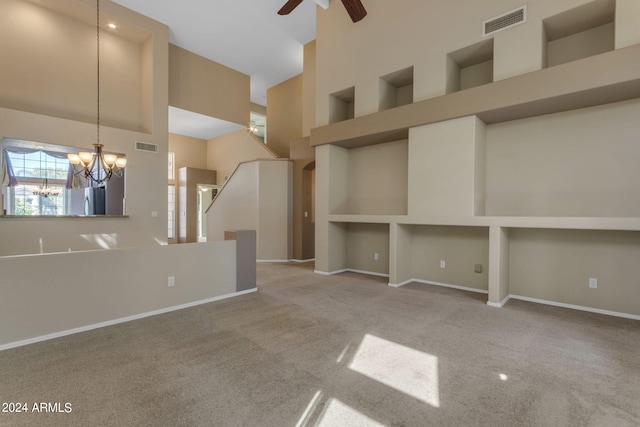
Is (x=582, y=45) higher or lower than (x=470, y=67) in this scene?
lower

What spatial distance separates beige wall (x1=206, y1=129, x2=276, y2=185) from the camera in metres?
9.55

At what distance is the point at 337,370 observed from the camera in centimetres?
240

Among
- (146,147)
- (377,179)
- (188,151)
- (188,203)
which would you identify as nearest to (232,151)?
(188,151)

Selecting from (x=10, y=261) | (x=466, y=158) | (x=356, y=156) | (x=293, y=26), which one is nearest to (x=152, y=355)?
(x=10, y=261)

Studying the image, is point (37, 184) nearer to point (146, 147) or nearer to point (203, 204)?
point (146, 147)

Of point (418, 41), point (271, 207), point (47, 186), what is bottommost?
point (271, 207)

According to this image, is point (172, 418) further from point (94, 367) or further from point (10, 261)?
point (10, 261)

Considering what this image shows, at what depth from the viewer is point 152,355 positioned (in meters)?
2.62

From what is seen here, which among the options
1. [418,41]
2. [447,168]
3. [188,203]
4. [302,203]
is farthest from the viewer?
[188,203]

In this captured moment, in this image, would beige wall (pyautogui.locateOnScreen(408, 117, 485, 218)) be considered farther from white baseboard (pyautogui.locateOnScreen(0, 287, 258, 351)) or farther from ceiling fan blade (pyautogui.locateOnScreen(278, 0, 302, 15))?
white baseboard (pyautogui.locateOnScreen(0, 287, 258, 351))

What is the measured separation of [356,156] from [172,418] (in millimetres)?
5569

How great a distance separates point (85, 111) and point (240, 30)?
4076 millimetres

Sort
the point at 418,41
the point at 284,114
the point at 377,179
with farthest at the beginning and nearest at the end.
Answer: the point at 284,114 < the point at 377,179 < the point at 418,41

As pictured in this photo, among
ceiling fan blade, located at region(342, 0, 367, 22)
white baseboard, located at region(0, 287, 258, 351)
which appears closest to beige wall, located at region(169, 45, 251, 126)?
ceiling fan blade, located at region(342, 0, 367, 22)
